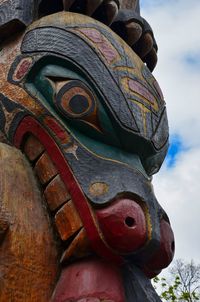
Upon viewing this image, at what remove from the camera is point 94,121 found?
7.82ft

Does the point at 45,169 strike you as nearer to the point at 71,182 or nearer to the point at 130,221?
the point at 71,182

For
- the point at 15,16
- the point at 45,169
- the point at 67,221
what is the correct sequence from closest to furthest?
the point at 67,221 → the point at 45,169 → the point at 15,16

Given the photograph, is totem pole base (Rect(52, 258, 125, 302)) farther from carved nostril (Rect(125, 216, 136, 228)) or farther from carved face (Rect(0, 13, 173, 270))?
carved nostril (Rect(125, 216, 136, 228))

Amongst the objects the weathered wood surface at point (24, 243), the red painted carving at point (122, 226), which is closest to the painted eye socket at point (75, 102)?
the weathered wood surface at point (24, 243)

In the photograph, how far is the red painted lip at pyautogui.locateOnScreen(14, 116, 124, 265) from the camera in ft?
6.98

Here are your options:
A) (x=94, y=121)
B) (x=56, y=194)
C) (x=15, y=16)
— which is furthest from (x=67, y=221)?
(x=15, y=16)

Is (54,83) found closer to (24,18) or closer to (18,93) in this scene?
(18,93)

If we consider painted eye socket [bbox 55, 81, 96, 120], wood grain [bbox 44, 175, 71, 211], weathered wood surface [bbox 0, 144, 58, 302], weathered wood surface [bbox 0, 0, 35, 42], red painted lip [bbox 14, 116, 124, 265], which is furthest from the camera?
weathered wood surface [bbox 0, 0, 35, 42]

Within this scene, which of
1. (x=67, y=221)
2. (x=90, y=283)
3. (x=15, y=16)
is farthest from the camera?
(x=15, y=16)

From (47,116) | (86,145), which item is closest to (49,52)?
(47,116)

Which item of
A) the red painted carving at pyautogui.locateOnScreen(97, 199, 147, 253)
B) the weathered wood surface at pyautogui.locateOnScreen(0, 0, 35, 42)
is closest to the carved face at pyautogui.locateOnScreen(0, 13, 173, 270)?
the red painted carving at pyautogui.locateOnScreen(97, 199, 147, 253)

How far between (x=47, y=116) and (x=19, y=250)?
0.62 m

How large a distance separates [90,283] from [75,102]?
A: 78 centimetres

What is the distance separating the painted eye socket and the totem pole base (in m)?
0.63
